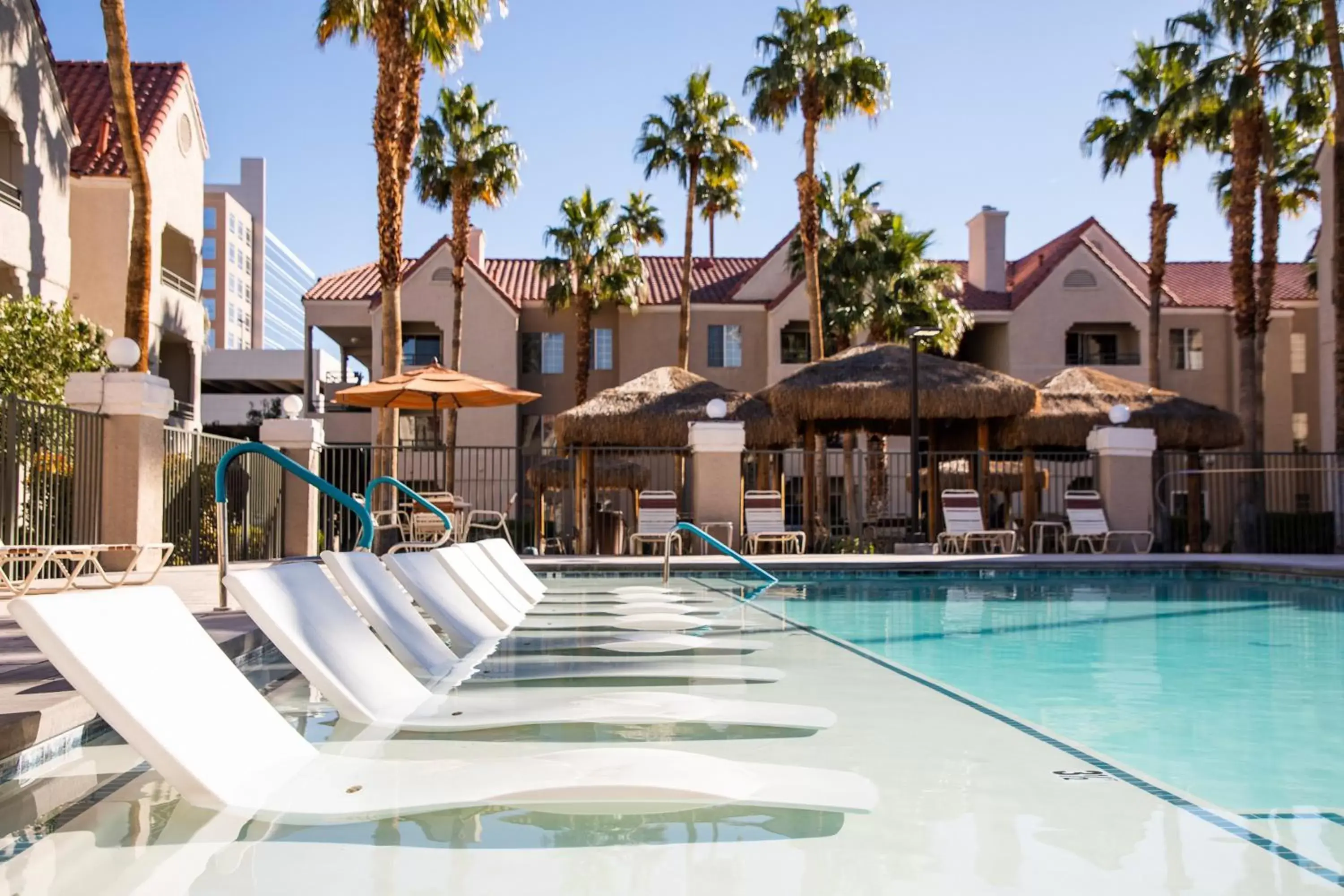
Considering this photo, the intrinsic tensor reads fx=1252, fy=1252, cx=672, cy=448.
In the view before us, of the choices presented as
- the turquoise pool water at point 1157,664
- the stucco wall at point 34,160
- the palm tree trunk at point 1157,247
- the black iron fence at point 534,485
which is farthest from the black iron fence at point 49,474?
the palm tree trunk at point 1157,247

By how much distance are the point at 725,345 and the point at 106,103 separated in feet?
52.7

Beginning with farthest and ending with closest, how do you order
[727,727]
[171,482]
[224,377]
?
[224,377] → [171,482] → [727,727]

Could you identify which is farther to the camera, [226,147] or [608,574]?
[226,147]

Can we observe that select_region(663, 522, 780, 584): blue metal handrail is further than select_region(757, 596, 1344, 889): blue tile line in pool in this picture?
Yes

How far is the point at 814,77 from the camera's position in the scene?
2562cm

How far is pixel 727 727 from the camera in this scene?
5.09m

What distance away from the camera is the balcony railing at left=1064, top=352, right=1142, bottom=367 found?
3350 centimetres

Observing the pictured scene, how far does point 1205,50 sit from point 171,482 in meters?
21.2

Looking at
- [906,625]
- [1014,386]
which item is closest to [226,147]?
[1014,386]

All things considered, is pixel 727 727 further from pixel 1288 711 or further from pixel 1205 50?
pixel 1205 50

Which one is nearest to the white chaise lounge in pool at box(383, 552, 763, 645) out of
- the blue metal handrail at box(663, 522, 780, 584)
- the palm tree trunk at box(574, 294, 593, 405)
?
the blue metal handrail at box(663, 522, 780, 584)

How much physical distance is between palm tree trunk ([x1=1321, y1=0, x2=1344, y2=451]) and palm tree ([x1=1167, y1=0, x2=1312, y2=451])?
5.66 feet

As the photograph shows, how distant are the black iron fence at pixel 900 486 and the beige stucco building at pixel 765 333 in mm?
3831

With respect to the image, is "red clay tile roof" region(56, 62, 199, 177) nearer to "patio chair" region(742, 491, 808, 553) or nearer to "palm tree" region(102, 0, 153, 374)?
"palm tree" region(102, 0, 153, 374)
